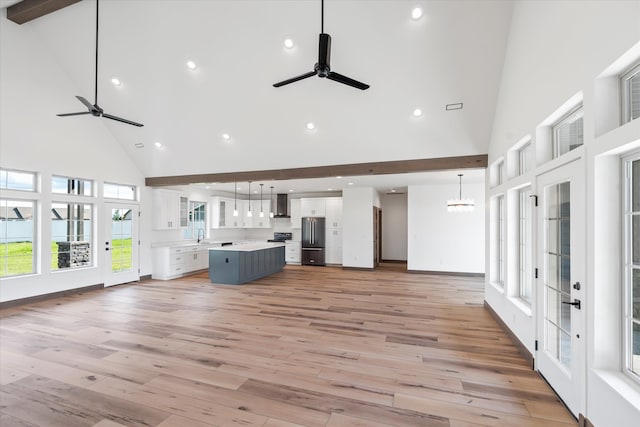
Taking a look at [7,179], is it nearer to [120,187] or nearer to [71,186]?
[71,186]

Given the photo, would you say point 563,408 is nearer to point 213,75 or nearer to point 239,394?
point 239,394

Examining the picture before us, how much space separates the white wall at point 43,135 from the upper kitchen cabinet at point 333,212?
240 inches

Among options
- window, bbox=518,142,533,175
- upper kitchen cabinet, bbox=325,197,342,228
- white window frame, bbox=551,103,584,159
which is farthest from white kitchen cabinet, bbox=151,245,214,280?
white window frame, bbox=551,103,584,159

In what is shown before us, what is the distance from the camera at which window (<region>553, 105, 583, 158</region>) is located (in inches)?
95.2

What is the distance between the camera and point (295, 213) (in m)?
10.4

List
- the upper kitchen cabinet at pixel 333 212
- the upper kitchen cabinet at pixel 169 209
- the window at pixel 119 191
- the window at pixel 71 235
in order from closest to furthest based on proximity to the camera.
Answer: the window at pixel 71 235 → the window at pixel 119 191 → the upper kitchen cabinet at pixel 169 209 → the upper kitchen cabinet at pixel 333 212

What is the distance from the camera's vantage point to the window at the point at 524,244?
3621 millimetres

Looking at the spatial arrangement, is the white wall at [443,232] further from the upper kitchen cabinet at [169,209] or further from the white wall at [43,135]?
the white wall at [43,135]

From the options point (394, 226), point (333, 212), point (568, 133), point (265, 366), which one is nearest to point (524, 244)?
point (568, 133)

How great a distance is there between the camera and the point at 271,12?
3.83m

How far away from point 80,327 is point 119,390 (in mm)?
2263

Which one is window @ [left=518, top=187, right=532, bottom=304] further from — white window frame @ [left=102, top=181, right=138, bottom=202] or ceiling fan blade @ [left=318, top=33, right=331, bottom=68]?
white window frame @ [left=102, top=181, right=138, bottom=202]

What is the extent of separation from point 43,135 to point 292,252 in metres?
7.15

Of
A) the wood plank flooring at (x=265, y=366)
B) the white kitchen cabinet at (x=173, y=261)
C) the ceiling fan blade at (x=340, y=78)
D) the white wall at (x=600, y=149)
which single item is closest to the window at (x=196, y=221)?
the white kitchen cabinet at (x=173, y=261)
